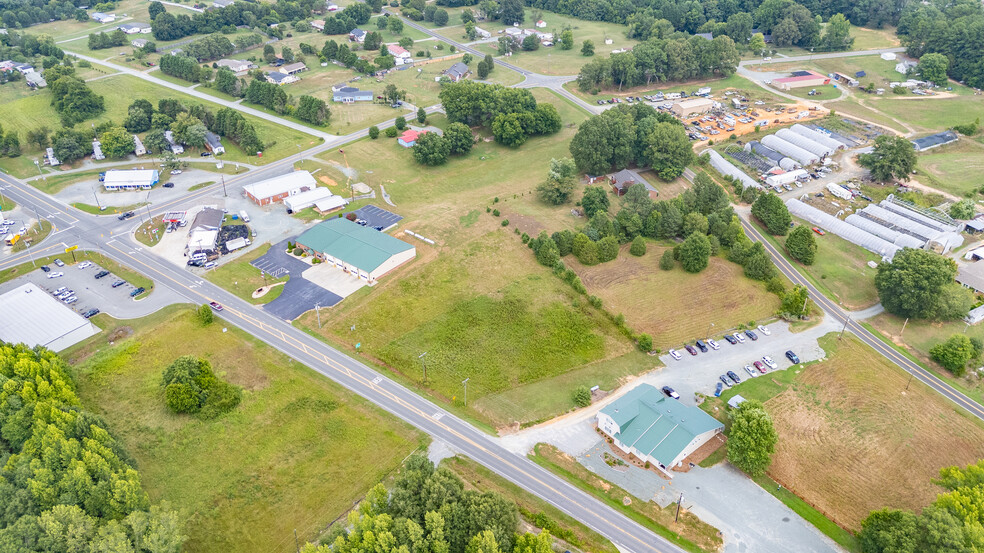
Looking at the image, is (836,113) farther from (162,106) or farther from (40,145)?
(40,145)

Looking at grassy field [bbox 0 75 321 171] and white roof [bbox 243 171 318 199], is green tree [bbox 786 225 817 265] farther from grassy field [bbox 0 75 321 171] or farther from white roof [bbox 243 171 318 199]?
grassy field [bbox 0 75 321 171]

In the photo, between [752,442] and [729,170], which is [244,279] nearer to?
[752,442]

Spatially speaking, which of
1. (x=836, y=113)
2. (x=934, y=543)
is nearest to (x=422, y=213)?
(x=934, y=543)

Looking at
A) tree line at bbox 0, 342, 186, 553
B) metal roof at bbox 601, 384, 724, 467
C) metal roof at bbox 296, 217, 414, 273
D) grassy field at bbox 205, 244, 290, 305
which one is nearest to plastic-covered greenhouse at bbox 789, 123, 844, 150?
metal roof at bbox 601, 384, 724, 467

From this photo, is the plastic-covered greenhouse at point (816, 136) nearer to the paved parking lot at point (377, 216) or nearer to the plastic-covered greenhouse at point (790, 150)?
the plastic-covered greenhouse at point (790, 150)

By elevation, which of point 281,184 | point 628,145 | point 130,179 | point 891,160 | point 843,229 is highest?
point 891,160

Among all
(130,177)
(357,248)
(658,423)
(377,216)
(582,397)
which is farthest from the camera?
(130,177)

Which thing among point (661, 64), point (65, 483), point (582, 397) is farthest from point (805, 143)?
point (65, 483)
